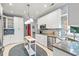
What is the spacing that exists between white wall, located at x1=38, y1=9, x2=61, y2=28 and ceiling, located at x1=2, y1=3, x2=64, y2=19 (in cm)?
10

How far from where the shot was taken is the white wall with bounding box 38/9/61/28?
71.3 inches

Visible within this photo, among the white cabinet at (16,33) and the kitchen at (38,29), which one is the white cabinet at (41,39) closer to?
the kitchen at (38,29)

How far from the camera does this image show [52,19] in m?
1.93

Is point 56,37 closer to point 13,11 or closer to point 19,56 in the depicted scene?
point 19,56

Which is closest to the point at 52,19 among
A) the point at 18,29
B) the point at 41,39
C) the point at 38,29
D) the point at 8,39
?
the point at 38,29

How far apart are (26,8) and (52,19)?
52 centimetres

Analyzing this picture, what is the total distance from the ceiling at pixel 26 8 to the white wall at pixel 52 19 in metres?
0.10

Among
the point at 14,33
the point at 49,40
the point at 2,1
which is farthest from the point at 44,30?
the point at 2,1

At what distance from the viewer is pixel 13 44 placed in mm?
1781

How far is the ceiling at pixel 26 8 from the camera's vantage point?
1.69 m

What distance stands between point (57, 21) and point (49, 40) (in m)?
0.37

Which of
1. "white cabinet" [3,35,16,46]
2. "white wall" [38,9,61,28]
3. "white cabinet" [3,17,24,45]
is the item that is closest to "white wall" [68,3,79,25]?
"white wall" [38,9,61,28]

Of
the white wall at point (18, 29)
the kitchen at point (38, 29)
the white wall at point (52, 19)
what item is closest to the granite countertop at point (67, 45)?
the kitchen at point (38, 29)

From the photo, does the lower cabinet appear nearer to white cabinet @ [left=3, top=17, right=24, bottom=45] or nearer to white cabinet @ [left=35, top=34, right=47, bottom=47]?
white cabinet @ [left=35, top=34, right=47, bottom=47]
